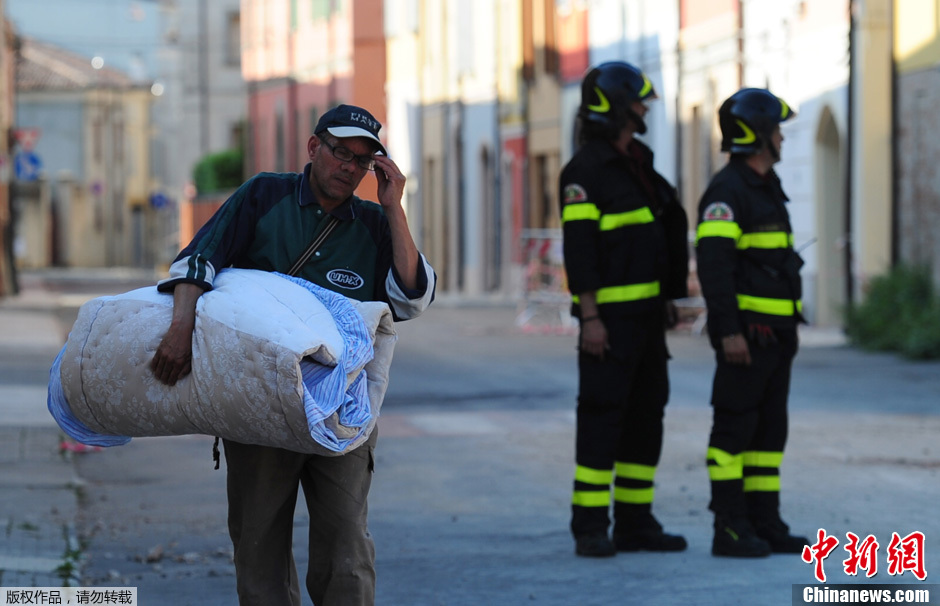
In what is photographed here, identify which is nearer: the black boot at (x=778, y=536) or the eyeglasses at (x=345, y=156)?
the eyeglasses at (x=345, y=156)

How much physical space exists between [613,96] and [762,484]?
5.80 feet

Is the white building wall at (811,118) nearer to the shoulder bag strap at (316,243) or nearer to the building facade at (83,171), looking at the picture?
the shoulder bag strap at (316,243)

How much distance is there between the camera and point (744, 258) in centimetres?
719

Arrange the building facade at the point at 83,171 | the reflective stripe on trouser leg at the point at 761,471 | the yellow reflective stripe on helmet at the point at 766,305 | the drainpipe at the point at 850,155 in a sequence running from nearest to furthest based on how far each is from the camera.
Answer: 1. the yellow reflective stripe on helmet at the point at 766,305
2. the reflective stripe on trouser leg at the point at 761,471
3. the drainpipe at the point at 850,155
4. the building facade at the point at 83,171

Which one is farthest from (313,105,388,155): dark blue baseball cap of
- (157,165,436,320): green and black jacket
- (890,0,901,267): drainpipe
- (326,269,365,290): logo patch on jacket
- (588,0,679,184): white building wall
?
(588,0,679,184): white building wall

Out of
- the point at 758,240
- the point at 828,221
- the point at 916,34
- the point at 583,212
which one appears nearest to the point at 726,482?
the point at 758,240

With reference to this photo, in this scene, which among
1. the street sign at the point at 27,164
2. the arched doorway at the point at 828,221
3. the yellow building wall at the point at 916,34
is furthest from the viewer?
the street sign at the point at 27,164

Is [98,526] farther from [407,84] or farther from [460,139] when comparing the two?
[407,84]

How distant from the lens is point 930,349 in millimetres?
16562

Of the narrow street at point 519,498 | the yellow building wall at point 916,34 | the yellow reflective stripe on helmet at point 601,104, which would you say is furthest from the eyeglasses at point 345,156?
the yellow building wall at point 916,34

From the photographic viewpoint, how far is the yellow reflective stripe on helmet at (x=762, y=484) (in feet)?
23.7

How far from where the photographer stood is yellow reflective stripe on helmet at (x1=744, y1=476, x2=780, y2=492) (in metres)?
7.24

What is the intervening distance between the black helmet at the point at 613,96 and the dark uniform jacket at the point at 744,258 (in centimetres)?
48

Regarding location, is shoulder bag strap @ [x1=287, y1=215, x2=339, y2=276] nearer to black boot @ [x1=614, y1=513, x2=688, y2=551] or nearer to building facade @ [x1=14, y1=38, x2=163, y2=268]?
black boot @ [x1=614, y1=513, x2=688, y2=551]
